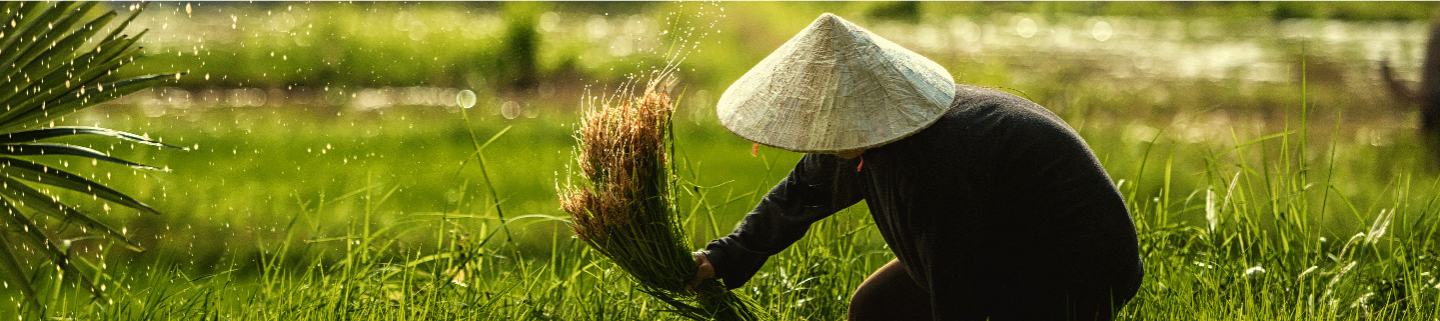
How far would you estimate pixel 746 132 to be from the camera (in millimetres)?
2359

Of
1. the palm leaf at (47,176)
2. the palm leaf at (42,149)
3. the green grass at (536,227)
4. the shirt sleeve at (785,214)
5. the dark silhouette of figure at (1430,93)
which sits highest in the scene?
the palm leaf at (42,149)

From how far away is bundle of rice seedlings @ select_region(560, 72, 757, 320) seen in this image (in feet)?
8.48

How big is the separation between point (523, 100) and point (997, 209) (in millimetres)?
6682

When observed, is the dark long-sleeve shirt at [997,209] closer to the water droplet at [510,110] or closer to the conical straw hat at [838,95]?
the conical straw hat at [838,95]

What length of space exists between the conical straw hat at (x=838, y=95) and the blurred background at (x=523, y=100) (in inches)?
34.9

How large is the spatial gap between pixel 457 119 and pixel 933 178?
5.94 meters

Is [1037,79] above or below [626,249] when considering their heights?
below

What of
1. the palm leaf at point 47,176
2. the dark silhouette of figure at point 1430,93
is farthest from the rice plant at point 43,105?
the dark silhouette of figure at point 1430,93

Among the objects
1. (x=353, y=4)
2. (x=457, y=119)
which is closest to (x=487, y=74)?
(x=457, y=119)

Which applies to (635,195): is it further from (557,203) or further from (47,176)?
(557,203)

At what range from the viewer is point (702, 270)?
108 inches

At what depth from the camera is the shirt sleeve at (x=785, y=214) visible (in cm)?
261

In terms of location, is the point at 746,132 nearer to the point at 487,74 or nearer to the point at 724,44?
the point at 487,74

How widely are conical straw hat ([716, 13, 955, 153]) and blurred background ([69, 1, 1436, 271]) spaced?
886 mm
